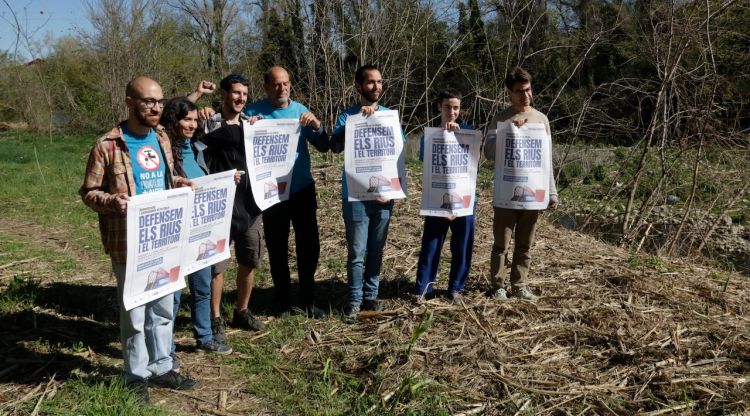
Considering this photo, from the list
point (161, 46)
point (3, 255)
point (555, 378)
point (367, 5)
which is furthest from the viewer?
point (161, 46)

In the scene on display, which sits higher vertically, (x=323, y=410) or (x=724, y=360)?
(x=724, y=360)

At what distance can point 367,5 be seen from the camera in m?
10.6

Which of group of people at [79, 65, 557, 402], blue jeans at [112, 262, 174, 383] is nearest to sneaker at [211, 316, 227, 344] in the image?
group of people at [79, 65, 557, 402]

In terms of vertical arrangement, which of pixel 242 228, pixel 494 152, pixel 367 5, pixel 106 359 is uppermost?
pixel 367 5

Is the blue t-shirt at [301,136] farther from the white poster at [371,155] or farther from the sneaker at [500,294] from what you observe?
the sneaker at [500,294]

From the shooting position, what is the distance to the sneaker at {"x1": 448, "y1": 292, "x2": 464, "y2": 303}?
4.95 metres

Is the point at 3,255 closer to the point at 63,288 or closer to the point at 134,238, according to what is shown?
the point at 63,288

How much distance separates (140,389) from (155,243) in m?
0.93

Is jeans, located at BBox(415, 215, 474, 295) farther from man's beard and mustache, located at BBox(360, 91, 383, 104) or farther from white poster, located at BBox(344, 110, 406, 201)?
man's beard and mustache, located at BBox(360, 91, 383, 104)

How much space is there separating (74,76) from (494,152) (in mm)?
36376

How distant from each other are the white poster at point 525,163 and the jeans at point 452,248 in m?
0.43

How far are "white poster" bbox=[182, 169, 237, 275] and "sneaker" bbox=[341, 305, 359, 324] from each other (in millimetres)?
1200

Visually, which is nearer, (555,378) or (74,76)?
(555,378)

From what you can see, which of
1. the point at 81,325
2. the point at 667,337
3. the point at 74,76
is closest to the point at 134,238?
the point at 81,325
